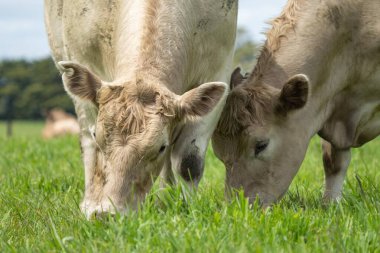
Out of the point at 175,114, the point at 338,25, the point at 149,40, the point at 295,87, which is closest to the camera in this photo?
the point at 175,114

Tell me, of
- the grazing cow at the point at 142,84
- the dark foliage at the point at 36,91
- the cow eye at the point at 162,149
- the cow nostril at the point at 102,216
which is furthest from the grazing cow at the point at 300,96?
the dark foliage at the point at 36,91

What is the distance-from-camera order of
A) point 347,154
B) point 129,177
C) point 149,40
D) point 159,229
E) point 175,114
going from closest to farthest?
point 159,229, point 129,177, point 175,114, point 149,40, point 347,154

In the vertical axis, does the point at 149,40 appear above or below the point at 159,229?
above

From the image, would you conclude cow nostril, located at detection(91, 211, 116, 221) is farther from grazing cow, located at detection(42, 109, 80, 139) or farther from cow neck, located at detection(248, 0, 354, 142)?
grazing cow, located at detection(42, 109, 80, 139)

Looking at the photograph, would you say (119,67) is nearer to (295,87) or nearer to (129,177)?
(129,177)

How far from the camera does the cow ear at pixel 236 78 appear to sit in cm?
628

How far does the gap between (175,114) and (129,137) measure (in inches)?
17.2

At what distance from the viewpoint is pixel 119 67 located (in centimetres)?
529

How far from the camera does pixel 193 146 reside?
5.76m

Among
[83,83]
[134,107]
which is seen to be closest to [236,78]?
[83,83]

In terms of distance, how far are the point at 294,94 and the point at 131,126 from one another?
5.39ft

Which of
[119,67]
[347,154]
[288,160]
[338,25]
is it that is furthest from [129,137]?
[347,154]

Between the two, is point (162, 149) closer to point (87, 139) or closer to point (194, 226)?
point (194, 226)

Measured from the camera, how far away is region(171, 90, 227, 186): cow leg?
18.5ft
